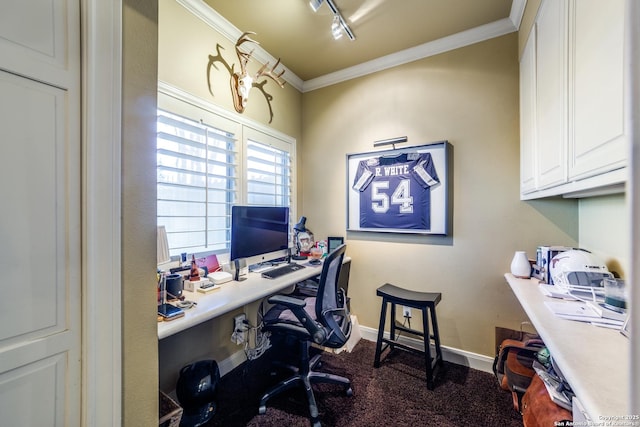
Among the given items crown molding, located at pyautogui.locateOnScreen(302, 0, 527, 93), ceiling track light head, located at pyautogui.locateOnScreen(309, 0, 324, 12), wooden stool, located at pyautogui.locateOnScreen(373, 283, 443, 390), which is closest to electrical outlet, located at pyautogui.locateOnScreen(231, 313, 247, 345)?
wooden stool, located at pyautogui.locateOnScreen(373, 283, 443, 390)

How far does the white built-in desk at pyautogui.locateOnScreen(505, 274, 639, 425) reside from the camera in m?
0.67

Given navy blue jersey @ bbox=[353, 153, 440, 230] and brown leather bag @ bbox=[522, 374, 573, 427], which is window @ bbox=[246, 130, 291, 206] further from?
brown leather bag @ bbox=[522, 374, 573, 427]

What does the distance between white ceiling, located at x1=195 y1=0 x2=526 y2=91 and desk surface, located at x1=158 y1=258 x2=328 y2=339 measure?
2060 millimetres

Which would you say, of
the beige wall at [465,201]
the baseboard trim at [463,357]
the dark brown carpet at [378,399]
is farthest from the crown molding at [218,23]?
the baseboard trim at [463,357]

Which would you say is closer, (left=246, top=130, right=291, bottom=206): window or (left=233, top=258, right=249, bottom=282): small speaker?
(left=233, top=258, right=249, bottom=282): small speaker

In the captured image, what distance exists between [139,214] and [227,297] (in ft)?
2.70

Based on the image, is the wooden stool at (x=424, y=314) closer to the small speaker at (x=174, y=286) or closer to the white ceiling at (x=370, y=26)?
the small speaker at (x=174, y=286)

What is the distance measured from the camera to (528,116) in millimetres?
1756

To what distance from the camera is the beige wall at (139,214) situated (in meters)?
0.87

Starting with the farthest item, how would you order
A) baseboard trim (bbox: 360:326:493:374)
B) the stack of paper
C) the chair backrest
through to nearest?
baseboard trim (bbox: 360:326:493:374) → the chair backrest → the stack of paper

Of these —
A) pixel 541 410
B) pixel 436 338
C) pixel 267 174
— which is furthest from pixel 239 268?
pixel 541 410

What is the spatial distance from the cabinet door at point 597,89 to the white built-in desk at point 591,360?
0.64 m

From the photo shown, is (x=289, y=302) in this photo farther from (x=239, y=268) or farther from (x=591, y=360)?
(x=591, y=360)

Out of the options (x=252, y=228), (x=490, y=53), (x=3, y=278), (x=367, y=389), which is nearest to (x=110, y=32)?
(x=3, y=278)
